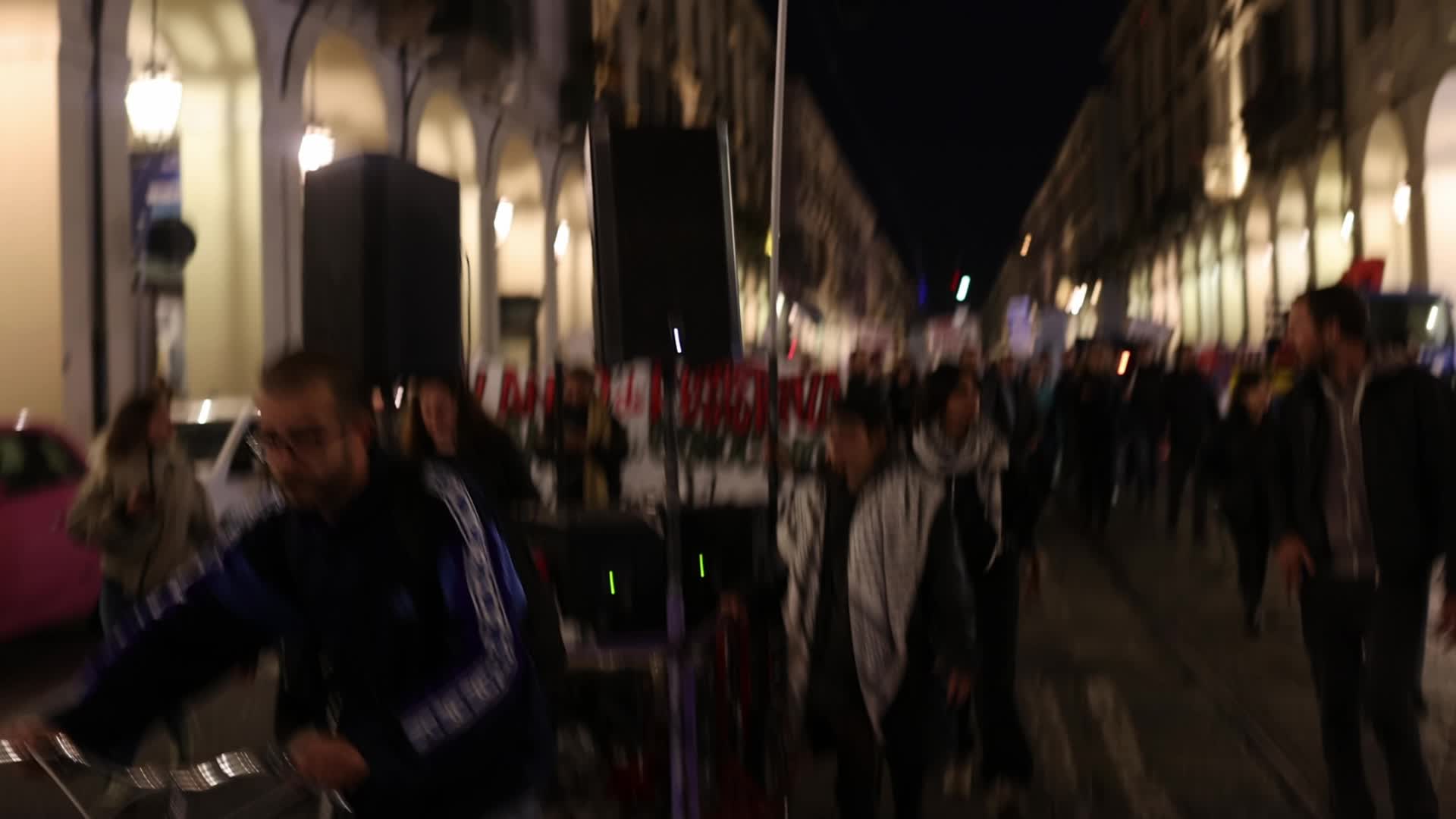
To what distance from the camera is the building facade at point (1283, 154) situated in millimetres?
22781

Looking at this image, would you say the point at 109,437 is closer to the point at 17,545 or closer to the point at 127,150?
the point at 17,545

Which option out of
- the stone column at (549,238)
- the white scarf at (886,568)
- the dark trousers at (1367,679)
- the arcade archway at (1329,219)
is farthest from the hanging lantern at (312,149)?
the arcade archway at (1329,219)

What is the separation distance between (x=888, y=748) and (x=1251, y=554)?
217 inches

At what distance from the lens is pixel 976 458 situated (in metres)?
5.56

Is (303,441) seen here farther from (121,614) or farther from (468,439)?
(121,614)

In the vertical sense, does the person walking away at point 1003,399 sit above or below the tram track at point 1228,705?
above

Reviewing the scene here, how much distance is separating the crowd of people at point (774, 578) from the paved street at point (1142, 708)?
1.39 feet

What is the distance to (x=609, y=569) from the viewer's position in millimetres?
5410

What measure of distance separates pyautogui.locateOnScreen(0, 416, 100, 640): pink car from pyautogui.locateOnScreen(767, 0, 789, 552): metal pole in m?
4.85

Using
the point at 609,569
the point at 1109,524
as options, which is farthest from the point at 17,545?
the point at 1109,524

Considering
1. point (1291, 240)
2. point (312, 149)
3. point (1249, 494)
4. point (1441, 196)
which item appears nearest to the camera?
point (1249, 494)

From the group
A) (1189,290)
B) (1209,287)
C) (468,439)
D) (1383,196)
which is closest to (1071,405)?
(468,439)

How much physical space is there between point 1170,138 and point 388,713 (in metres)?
54.3

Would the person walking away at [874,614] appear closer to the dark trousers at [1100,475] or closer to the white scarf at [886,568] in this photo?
the white scarf at [886,568]
